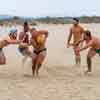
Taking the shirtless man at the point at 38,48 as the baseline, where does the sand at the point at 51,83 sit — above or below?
below

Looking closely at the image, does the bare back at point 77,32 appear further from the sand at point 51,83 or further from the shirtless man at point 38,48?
the shirtless man at point 38,48

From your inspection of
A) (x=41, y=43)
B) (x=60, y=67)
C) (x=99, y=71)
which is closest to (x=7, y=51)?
(x=60, y=67)

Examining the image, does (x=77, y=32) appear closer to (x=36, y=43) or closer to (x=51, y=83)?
(x=36, y=43)

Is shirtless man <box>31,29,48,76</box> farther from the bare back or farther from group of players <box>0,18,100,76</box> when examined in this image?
the bare back

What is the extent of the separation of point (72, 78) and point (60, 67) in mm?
2488

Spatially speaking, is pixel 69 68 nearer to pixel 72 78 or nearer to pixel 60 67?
pixel 60 67

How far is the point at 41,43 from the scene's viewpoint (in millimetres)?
11680

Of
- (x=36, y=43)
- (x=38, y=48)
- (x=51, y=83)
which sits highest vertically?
(x=36, y=43)

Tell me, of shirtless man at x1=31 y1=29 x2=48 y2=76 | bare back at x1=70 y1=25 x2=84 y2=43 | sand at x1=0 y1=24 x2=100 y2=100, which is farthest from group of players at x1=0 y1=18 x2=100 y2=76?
bare back at x1=70 y1=25 x2=84 y2=43

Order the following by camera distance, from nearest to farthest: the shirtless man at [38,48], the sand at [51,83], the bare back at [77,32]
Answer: the sand at [51,83] → the shirtless man at [38,48] → the bare back at [77,32]

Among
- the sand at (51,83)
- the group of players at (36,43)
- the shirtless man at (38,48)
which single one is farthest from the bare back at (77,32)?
the shirtless man at (38,48)

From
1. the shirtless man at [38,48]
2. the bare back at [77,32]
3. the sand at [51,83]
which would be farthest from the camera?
the bare back at [77,32]

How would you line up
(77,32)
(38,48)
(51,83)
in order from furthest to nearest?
(77,32)
(38,48)
(51,83)

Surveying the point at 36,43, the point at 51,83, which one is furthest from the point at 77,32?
the point at 51,83
